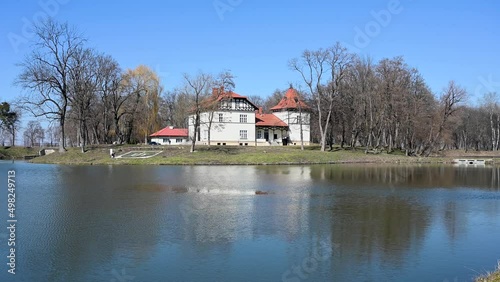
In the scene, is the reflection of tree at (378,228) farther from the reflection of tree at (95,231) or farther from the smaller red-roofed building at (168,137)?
the smaller red-roofed building at (168,137)

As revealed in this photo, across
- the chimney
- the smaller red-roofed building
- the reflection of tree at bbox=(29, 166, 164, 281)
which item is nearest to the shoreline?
the chimney

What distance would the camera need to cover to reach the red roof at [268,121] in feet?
240

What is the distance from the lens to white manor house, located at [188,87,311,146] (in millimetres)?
69062

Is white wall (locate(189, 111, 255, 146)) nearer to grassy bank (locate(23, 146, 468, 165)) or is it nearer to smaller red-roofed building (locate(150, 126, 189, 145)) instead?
smaller red-roofed building (locate(150, 126, 189, 145))

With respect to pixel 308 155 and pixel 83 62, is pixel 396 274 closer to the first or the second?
pixel 308 155

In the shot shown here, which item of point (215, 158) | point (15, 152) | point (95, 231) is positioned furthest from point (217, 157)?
point (15, 152)

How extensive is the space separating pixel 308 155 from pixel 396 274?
1693 inches

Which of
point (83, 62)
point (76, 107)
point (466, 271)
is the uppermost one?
point (83, 62)

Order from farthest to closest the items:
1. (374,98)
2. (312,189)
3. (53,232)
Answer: (374,98)
(312,189)
(53,232)

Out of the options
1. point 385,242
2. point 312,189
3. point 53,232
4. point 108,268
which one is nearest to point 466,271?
point 385,242

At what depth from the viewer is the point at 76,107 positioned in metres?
57.3

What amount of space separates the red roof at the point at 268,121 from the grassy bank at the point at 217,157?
53.3 ft

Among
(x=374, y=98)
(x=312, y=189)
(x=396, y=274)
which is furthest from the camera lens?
(x=374, y=98)

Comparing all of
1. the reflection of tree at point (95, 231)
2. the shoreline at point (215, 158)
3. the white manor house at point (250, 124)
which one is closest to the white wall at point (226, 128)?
the white manor house at point (250, 124)
